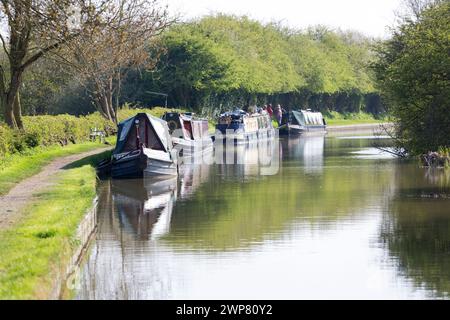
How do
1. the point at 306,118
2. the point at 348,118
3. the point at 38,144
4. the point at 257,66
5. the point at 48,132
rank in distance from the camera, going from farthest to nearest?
the point at 348,118, the point at 257,66, the point at 306,118, the point at 48,132, the point at 38,144

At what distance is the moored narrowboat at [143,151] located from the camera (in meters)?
31.0

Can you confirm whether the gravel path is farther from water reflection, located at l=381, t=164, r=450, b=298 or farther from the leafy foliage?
the leafy foliage

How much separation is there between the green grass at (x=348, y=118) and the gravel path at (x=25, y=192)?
2488 inches

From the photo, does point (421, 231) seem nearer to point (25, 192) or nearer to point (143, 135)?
point (25, 192)

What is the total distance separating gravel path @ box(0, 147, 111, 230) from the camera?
18222mm

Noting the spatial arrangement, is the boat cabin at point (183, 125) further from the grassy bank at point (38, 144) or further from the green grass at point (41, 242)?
the green grass at point (41, 242)

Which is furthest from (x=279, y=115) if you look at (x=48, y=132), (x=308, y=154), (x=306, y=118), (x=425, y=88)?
(x=425, y=88)

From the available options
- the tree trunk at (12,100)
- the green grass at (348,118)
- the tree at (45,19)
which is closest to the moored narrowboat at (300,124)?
the green grass at (348,118)

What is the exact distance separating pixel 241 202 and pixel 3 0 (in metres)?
10.5

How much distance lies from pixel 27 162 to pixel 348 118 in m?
75.5

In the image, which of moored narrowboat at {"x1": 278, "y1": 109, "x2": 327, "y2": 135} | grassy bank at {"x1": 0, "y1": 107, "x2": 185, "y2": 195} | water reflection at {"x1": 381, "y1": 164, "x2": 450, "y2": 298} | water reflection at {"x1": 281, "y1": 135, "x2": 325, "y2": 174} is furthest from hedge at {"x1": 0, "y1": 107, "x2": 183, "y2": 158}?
moored narrowboat at {"x1": 278, "y1": 109, "x2": 327, "y2": 135}

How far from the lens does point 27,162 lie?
29891 millimetres
